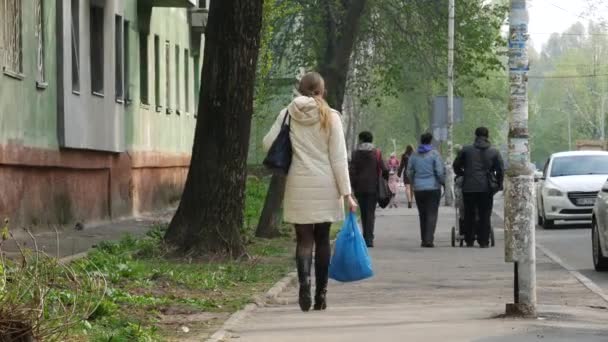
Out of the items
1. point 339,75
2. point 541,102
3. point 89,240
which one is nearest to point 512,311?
point 89,240

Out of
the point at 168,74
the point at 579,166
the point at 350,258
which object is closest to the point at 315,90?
the point at 350,258

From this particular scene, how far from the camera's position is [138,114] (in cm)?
3297

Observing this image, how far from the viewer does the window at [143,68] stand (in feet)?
112

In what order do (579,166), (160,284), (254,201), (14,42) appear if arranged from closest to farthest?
(160,284)
(14,42)
(579,166)
(254,201)

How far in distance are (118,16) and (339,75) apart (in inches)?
170

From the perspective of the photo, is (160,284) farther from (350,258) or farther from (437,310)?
(437,310)

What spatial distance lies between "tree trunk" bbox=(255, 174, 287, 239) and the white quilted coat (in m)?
11.7

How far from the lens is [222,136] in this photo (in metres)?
18.0

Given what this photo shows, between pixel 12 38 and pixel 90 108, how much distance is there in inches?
201

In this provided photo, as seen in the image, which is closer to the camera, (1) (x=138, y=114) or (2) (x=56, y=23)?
(2) (x=56, y=23)

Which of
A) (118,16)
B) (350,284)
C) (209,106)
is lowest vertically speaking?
(350,284)

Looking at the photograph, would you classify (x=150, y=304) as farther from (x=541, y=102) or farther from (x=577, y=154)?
(x=541, y=102)

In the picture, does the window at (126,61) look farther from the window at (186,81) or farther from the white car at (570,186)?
the window at (186,81)

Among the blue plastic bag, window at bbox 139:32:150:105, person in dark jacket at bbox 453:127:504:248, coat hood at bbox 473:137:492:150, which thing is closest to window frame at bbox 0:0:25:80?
person in dark jacket at bbox 453:127:504:248
